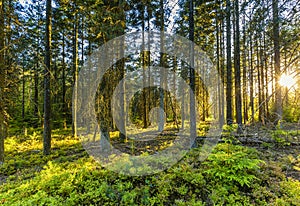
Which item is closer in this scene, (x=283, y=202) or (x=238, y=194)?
(x=283, y=202)

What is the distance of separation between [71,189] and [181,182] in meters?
2.45

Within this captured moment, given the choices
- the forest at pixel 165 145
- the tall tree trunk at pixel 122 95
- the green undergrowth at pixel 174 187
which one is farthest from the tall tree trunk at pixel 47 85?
the green undergrowth at pixel 174 187

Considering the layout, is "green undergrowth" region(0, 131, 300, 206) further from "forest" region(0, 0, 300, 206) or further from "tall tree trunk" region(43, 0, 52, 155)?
"tall tree trunk" region(43, 0, 52, 155)

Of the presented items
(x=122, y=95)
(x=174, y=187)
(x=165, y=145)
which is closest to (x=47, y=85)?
(x=122, y=95)

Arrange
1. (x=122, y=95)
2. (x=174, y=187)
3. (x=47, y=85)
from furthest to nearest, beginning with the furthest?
(x=122, y=95) → (x=47, y=85) → (x=174, y=187)

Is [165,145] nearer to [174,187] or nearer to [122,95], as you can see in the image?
[122,95]

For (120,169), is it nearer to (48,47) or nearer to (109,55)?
(109,55)

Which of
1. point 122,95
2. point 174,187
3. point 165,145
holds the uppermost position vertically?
point 122,95

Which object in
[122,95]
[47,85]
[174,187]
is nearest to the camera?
[174,187]

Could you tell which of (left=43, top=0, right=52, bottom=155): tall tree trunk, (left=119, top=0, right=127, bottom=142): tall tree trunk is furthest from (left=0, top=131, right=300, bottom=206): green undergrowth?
(left=119, top=0, right=127, bottom=142): tall tree trunk

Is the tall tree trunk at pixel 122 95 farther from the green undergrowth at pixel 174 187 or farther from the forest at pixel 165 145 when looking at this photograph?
the green undergrowth at pixel 174 187

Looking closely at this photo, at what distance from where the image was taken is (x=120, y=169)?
14.2ft

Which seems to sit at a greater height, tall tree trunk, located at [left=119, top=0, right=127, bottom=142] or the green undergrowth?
tall tree trunk, located at [left=119, top=0, right=127, bottom=142]

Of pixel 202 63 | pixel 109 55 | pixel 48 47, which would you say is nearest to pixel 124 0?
pixel 109 55
